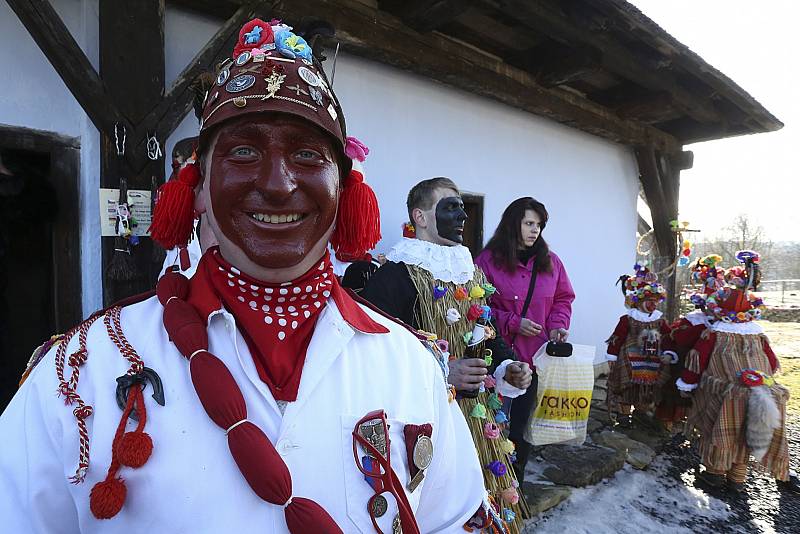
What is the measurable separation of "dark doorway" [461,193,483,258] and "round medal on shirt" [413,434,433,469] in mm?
3565

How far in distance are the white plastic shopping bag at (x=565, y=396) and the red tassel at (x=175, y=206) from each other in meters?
2.14

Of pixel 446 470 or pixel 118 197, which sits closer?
pixel 446 470

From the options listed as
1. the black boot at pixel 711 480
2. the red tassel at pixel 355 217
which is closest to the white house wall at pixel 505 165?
the black boot at pixel 711 480

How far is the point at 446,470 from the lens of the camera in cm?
103

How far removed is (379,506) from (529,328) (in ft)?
7.16

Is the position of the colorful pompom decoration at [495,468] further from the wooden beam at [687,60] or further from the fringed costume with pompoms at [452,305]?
the wooden beam at [687,60]

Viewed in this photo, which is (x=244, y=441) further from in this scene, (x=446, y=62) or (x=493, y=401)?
(x=446, y=62)

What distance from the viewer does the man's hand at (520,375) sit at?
1945mm

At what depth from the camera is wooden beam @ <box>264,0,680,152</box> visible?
303 centimetres

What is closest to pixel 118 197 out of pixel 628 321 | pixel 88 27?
pixel 88 27

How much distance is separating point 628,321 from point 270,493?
13.9 ft

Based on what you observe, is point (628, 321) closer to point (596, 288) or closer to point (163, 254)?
point (596, 288)

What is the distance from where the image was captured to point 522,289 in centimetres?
297

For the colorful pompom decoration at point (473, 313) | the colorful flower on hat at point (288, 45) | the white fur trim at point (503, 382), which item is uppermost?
the colorful flower on hat at point (288, 45)
